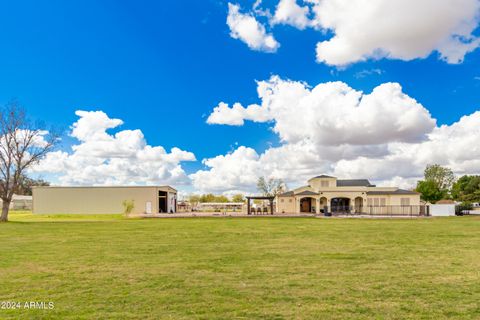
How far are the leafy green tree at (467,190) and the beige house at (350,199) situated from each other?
2400 centimetres

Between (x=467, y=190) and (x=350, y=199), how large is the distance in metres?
35.1

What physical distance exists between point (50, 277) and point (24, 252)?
5569 mm

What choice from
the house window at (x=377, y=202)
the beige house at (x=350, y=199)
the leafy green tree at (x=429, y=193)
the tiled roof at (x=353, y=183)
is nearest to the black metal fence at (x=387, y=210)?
the beige house at (x=350, y=199)

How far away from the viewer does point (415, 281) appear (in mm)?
8562

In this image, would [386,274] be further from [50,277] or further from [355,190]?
[355,190]

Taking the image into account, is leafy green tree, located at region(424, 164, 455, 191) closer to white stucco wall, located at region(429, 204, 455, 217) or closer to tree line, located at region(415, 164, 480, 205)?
tree line, located at region(415, 164, 480, 205)

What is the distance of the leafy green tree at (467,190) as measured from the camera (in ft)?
226

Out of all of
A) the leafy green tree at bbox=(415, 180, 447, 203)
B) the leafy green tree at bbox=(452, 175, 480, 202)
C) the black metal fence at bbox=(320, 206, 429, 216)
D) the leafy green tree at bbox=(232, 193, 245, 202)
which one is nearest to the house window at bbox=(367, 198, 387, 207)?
the black metal fence at bbox=(320, 206, 429, 216)

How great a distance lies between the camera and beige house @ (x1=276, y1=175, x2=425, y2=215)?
167 feet

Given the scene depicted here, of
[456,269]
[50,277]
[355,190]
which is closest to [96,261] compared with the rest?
[50,277]

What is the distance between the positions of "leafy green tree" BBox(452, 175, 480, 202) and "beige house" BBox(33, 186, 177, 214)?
58.0 meters

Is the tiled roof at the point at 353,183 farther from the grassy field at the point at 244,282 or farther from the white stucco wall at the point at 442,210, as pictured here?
the grassy field at the point at 244,282

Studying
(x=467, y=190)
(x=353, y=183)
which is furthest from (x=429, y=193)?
(x=353, y=183)

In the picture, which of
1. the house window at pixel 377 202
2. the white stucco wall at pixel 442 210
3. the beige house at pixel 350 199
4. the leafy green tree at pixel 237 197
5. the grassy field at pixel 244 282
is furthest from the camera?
the leafy green tree at pixel 237 197
